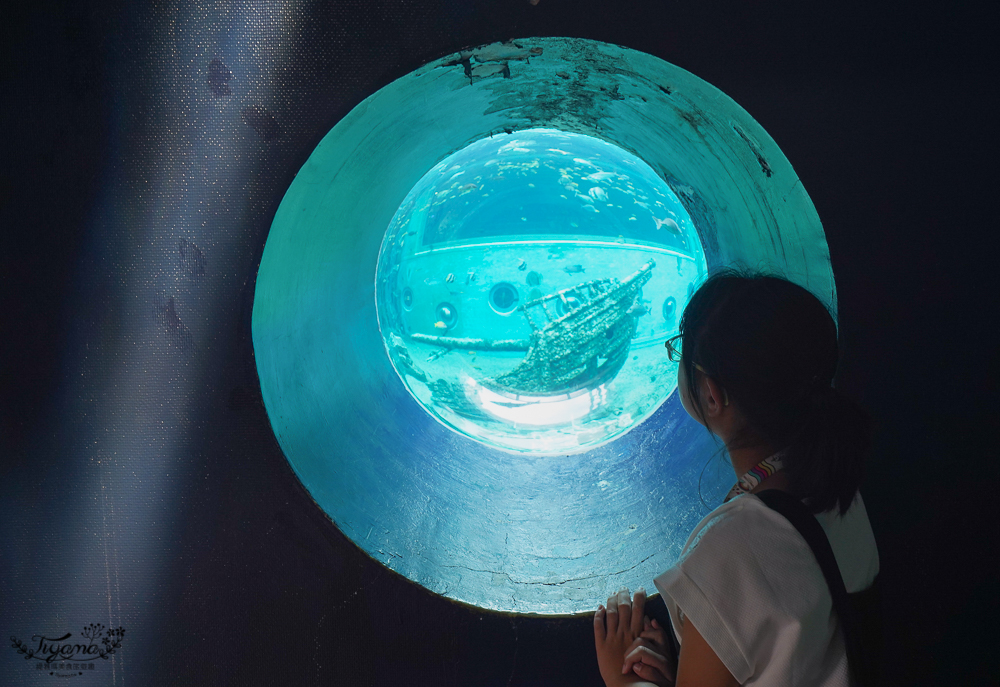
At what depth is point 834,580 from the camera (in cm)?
78

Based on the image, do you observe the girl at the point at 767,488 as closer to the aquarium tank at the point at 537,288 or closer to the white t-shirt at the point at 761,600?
the white t-shirt at the point at 761,600

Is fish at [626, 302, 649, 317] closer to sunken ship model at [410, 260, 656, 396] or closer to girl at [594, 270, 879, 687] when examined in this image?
sunken ship model at [410, 260, 656, 396]

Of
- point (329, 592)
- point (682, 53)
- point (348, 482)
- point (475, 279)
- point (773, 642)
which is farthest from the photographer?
point (475, 279)

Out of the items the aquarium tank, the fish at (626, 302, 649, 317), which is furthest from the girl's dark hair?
the fish at (626, 302, 649, 317)

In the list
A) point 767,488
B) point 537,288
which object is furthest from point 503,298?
point 767,488

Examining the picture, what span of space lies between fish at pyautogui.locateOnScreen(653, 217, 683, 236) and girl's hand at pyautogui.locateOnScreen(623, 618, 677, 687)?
4.84ft

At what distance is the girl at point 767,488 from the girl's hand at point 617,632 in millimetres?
135

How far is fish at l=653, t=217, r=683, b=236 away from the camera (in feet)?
7.22

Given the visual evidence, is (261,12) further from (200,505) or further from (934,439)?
(934,439)

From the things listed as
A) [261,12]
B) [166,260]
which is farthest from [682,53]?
[166,260]

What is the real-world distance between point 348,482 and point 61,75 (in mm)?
1065

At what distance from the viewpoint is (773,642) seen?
757 mm

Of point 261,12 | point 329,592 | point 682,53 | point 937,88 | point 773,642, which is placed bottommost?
point 773,642

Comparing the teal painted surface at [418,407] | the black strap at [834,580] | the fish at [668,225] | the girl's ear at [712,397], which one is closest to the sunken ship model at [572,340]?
the fish at [668,225]
